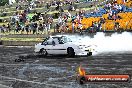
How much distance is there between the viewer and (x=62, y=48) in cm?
2542

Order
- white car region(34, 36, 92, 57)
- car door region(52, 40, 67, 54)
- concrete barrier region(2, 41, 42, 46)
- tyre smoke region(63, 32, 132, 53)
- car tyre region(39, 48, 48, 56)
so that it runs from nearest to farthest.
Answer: white car region(34, 36, 92, 57), car door region(52, 40, 67, 54), car tyre region(39, 48, 48, 56), tyre smoke region(63, 32, 132, 53), concrete barrier region(2, 41, 42, 46)

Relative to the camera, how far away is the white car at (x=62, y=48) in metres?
24.8

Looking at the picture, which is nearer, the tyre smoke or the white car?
the white car

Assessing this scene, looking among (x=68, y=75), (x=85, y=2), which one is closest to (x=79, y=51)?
(x=68, y=75)

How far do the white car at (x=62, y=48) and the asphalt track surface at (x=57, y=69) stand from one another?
1.43ft

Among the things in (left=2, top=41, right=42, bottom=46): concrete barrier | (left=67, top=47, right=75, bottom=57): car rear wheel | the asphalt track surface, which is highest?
(left=67, top=47, right=75, bottom=57): car rear wheel

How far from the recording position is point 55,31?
37.7 meters

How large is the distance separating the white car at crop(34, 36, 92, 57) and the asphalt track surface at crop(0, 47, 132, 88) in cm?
Answer: 44

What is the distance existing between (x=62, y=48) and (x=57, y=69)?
4432mm

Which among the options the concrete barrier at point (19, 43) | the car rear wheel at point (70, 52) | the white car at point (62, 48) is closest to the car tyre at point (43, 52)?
the white car at point (62, 48)

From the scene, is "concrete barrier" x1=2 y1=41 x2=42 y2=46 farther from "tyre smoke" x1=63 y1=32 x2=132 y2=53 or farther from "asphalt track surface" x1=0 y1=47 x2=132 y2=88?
"asphalt track surface" x1=0 y1=47 x2=132 y2=88

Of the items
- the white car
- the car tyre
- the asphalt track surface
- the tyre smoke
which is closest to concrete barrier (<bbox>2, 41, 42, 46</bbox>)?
the tyre smoke

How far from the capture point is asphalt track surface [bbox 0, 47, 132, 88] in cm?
1712

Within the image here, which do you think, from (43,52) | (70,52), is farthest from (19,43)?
(70,52)
